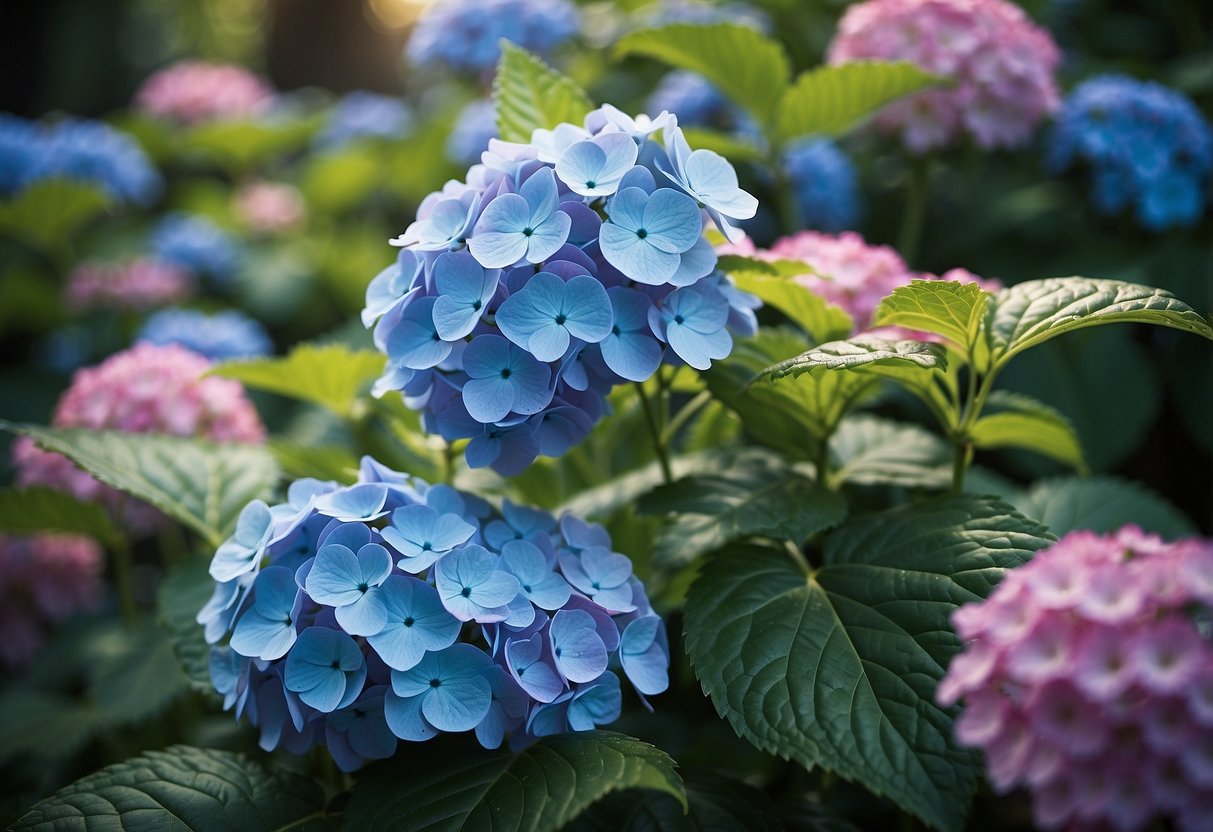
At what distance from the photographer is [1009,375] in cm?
213

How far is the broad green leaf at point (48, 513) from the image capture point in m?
1.48

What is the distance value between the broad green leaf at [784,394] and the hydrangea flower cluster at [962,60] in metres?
0.81

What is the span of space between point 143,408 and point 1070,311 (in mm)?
1570

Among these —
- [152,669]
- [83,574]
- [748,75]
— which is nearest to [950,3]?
[748,75]

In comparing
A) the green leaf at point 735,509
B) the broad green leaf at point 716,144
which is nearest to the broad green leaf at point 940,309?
the green leaf at point 735,509

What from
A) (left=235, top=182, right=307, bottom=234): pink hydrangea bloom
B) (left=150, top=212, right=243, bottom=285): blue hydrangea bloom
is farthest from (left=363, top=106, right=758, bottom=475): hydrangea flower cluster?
(left=235, top=182, right=307, bottom=234): pink hydrangea bloom

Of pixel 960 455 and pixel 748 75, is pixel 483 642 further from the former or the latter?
pixel 748 75

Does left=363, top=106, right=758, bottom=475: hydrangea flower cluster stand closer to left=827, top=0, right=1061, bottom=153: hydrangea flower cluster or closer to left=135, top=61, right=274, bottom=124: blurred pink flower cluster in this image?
left=827, top=0, right=1061, bottom=153: hydrangea flower cluster

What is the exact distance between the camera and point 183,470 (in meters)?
1.51

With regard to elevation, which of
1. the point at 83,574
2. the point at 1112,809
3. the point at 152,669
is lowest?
the point at 83,574

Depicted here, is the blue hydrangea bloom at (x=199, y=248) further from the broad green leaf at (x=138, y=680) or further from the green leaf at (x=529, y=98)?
the green leaf at (x=529, y=98)

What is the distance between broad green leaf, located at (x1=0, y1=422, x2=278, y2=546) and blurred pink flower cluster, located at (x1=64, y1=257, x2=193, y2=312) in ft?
4.84

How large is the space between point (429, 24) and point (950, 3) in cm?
146

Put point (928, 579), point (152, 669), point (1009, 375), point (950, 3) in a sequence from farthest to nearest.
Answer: point (1009, 375) < point (950, 3) < point (152, 669) < point (928, 579)
